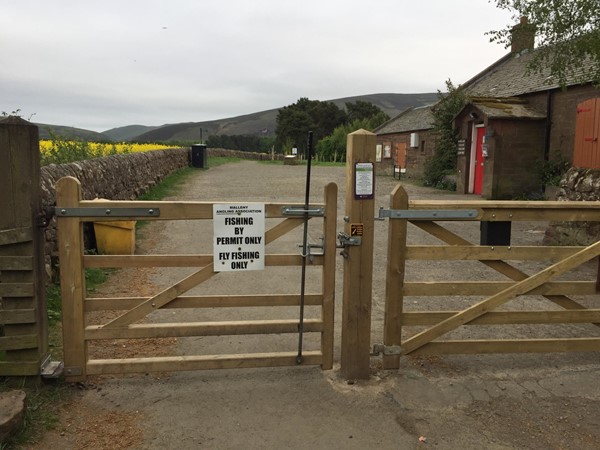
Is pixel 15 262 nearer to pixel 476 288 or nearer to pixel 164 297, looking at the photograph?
pixel 164 297

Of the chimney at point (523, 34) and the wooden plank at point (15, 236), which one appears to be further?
the chimney at point (523, 34)

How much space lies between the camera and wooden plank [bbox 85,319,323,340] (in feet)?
12.9

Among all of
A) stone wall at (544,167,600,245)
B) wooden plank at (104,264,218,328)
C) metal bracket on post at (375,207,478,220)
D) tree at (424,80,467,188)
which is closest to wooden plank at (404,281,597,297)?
metal bracket on post at (375,207,478,220)

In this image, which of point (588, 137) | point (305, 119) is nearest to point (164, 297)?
point (588, 137)

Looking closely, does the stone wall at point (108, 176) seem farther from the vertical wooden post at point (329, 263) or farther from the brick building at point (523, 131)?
the brick building at point (523, 131)

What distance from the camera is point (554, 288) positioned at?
176 inches

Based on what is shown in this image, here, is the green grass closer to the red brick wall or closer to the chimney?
the chimney

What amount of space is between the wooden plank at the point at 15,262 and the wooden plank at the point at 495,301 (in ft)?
9.49

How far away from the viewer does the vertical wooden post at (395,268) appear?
405 centimetres

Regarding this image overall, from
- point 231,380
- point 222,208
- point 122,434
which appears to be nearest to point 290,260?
point 222,208

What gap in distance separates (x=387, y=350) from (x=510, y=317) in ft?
3.52

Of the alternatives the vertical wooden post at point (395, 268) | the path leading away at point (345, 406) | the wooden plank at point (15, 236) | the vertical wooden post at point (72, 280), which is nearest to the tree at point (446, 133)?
the path leading away at point (345, 406)

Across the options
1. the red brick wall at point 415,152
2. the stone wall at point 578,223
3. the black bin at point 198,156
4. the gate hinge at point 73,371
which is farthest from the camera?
the black bin at point 198,156

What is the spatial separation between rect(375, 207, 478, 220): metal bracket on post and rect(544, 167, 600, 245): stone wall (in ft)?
18.3
